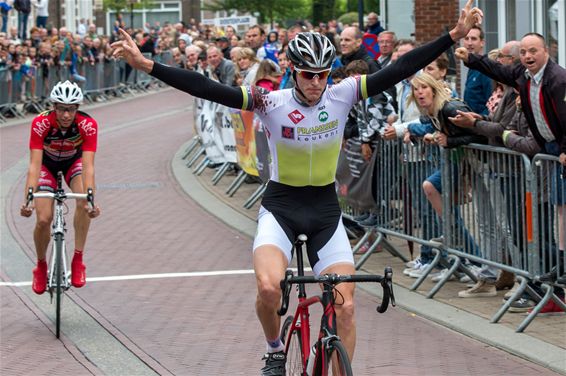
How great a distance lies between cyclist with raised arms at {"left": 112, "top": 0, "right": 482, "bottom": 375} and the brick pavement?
5.07 ft

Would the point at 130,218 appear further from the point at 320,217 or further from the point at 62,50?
the point at 62,50

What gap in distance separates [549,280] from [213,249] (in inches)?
203

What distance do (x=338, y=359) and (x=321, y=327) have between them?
1.32 feet

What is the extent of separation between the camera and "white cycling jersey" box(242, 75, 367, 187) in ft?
24.0

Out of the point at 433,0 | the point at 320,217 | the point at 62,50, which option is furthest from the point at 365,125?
the point at 62,50

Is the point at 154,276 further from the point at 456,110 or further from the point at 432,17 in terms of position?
the point at 432,17

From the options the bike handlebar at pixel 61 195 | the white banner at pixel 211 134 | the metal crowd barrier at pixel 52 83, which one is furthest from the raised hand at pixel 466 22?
the metal crowd barrier at pixel 52 83

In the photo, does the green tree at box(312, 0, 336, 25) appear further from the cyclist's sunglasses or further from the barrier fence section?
the cyclist's sunglasses

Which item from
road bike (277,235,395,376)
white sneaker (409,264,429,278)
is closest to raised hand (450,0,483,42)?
road bike (277,235,395,376)

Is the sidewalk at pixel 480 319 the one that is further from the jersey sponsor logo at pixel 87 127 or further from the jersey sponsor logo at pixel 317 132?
the jersey sponsor logo at pixel 87 127

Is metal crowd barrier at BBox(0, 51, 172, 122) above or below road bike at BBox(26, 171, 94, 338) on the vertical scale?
above

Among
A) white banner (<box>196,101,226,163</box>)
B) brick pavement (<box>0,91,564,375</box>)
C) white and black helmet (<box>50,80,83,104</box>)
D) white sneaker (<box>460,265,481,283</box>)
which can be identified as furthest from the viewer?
white banner (<box>196,101,226,163</box>)

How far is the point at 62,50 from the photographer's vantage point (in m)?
32.4

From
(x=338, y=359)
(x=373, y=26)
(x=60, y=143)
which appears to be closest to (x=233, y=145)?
(x=373, y=26)
